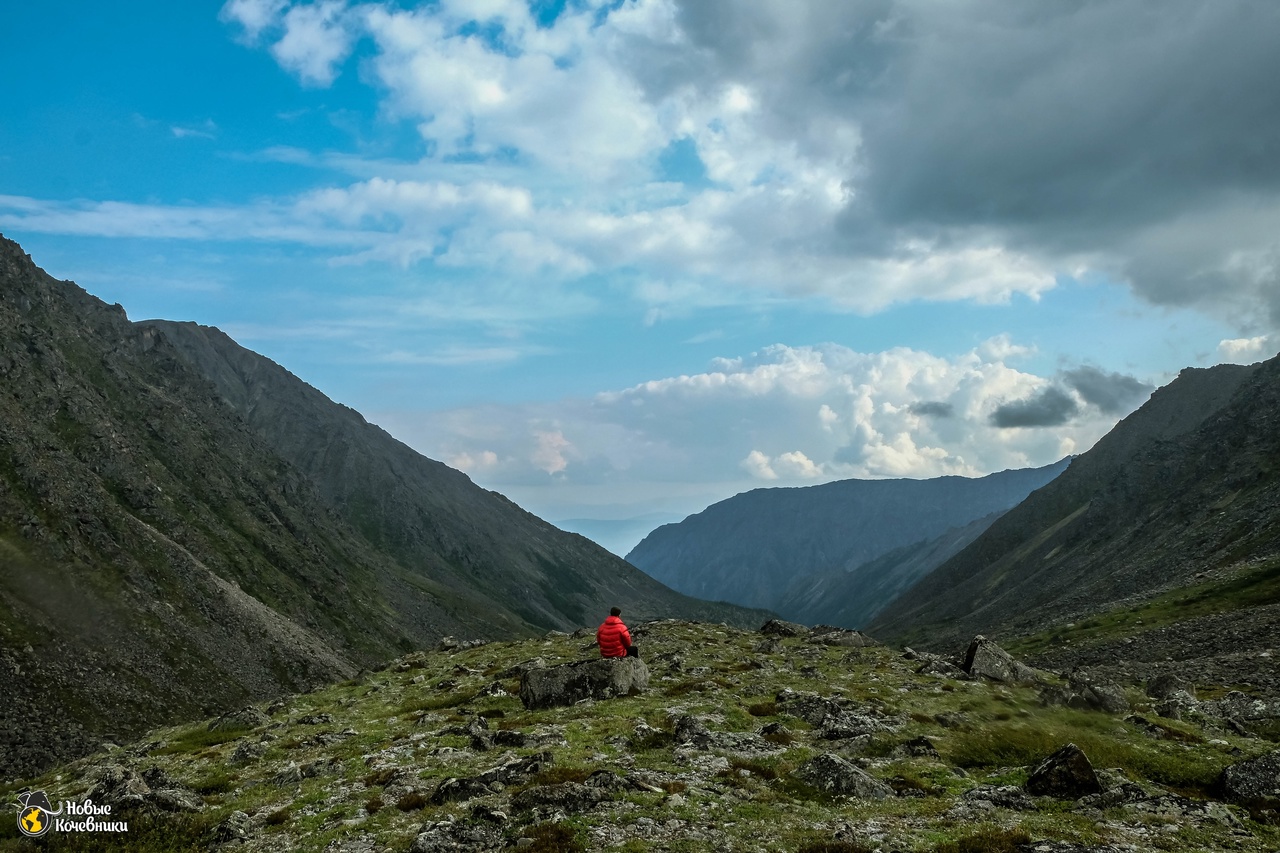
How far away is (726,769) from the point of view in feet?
77.1

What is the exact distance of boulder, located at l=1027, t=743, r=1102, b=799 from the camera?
65.4 ft

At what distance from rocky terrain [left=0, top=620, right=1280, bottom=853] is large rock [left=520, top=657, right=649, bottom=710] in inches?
3.9

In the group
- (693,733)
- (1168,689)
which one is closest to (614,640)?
(693,733)

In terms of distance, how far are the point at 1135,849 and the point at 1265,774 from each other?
21.5 ft

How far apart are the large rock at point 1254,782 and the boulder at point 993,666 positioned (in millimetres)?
21812

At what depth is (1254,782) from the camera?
62.3 feet

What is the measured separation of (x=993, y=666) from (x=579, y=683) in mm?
24002

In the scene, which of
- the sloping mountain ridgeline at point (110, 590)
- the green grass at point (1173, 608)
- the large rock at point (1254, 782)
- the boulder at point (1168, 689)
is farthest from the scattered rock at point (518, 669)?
the green grass at point (1173, 608)

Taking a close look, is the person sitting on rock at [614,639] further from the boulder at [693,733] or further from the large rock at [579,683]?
the boulder at [693,733]

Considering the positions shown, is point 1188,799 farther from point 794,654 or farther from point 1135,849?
point 794,654

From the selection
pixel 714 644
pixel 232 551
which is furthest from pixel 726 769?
pixel 232 551

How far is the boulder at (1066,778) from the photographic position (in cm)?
1994

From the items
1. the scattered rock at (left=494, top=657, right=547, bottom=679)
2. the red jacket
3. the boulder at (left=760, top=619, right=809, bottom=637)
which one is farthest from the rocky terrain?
the boulder at (left=760, top=619, right=809, bottom=637)

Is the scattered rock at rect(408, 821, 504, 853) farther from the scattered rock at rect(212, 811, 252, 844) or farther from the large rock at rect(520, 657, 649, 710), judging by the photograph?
the large rock at rect(520, 657, 649, 710)
